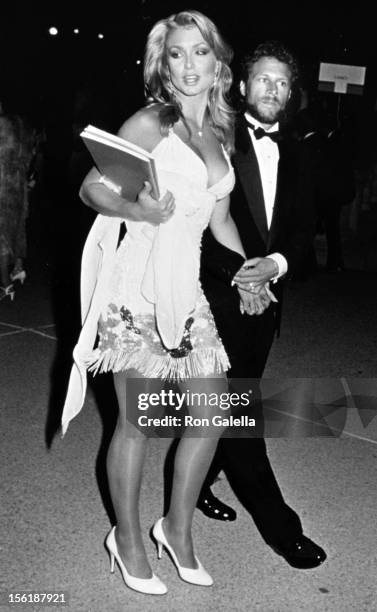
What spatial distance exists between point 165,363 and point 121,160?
0.70 m

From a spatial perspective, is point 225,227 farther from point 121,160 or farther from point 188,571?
point 188,571

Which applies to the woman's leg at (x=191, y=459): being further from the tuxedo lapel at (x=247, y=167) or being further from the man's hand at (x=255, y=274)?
the tuxedo lapel at (x=247, y=167)

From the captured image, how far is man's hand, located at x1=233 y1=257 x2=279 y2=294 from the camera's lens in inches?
118

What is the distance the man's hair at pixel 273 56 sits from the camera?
3.03 meters

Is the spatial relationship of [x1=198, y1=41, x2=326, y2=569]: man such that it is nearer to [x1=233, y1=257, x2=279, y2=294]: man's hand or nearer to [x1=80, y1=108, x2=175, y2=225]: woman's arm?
[x1=233, y1=257, x2=279, y2=294]: man's hand

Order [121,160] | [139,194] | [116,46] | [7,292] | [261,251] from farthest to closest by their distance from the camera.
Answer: [116,46] → [7,292] → [261,251] → [139,194] → [121,160]

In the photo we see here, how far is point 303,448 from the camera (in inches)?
177

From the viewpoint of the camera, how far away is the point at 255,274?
3.02 metres

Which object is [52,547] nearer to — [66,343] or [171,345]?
[171,345]

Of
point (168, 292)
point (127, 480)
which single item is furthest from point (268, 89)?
point (127, 480)

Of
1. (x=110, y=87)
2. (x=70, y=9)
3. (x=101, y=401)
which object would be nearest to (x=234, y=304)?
(x=101, y=401)

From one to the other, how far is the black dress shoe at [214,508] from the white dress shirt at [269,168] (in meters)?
1.08

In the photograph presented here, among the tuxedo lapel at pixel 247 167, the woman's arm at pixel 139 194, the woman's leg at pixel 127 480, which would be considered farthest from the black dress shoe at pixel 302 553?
the woman's arm at pixel 139 194

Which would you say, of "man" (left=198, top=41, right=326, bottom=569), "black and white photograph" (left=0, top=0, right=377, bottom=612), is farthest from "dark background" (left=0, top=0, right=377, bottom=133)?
"man" (left=198, top=41, right=326, bottom=569)
